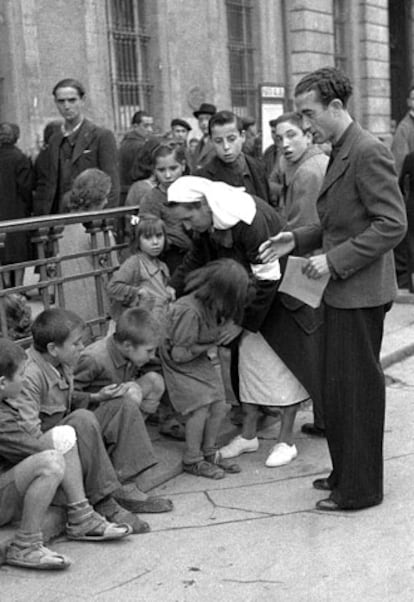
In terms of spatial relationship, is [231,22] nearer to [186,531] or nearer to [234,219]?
[234,219]

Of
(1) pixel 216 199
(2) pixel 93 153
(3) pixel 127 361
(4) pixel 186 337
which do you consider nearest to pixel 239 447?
(4) pixel 186 337

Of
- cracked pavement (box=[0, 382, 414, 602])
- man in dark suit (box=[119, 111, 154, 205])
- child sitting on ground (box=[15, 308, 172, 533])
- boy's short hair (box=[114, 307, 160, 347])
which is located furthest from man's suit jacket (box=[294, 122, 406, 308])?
man in dark suit (box=[119, 111, 154, 205])

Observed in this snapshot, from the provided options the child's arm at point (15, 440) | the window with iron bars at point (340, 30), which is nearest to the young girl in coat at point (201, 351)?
the child's arm at point (15, 440)

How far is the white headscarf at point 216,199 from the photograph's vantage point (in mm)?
5309

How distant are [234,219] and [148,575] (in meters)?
Result: 1.93

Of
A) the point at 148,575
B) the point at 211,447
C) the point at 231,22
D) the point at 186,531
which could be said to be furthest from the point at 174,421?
the point at 231,22

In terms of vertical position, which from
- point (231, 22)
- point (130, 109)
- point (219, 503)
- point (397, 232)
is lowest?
point (219, 503)

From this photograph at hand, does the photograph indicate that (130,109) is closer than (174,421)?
No

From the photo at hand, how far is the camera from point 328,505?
194 inches

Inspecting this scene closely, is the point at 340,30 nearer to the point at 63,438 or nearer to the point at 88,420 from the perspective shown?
the point at 88,420

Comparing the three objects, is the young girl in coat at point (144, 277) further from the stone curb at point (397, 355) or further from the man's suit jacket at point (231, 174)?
the stone curb at point (397, 355)

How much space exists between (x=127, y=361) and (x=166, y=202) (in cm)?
144

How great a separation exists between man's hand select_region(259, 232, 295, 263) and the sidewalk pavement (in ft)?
3.92

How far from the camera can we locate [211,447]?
572 centimetres
